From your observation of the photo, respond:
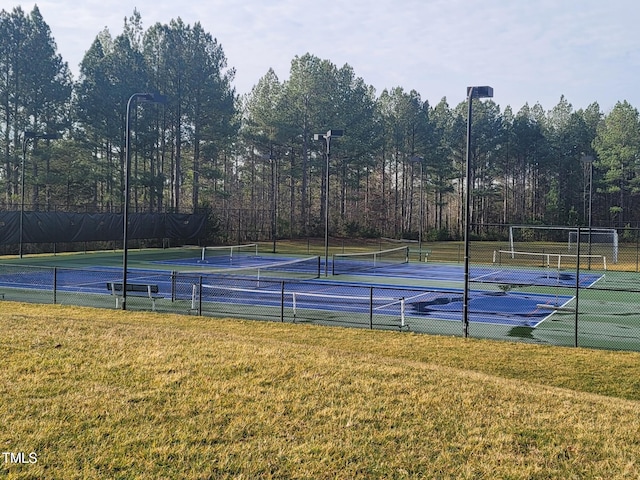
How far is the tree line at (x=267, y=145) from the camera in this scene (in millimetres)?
45281

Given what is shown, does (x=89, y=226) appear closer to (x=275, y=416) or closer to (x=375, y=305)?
(x=375, y=305)

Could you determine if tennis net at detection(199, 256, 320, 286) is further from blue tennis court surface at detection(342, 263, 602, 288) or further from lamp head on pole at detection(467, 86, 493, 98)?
lamp head on pole at detection(467, 86, 493, 98)

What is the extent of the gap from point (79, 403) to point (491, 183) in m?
78.2

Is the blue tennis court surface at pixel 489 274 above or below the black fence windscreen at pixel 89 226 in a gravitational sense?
below

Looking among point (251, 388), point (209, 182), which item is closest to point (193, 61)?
point (209, 182)

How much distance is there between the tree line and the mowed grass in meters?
27.5

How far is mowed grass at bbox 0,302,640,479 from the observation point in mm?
4590

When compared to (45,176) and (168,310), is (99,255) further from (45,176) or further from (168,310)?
(168,310)

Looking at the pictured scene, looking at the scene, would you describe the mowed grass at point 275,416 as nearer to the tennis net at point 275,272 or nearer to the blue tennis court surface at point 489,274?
the tennis net at point 275,272

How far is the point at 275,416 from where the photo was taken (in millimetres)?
5598

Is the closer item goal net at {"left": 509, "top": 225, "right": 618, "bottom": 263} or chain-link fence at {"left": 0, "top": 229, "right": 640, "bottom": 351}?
chain-link fence at {"left": 0, "top": 229, "right": 640, "bottom": 351}

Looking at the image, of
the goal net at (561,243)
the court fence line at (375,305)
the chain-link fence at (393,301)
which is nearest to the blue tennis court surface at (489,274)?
the chain-link fence at (393,301)

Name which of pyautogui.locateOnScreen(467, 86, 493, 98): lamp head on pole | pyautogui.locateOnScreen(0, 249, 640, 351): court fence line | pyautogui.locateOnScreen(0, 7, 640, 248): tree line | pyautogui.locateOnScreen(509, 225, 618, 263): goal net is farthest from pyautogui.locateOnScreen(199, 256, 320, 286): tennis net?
pyautogui.locateOnScreen(509, 225, 618, 263): goal net

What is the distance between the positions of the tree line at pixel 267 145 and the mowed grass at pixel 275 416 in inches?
1083
